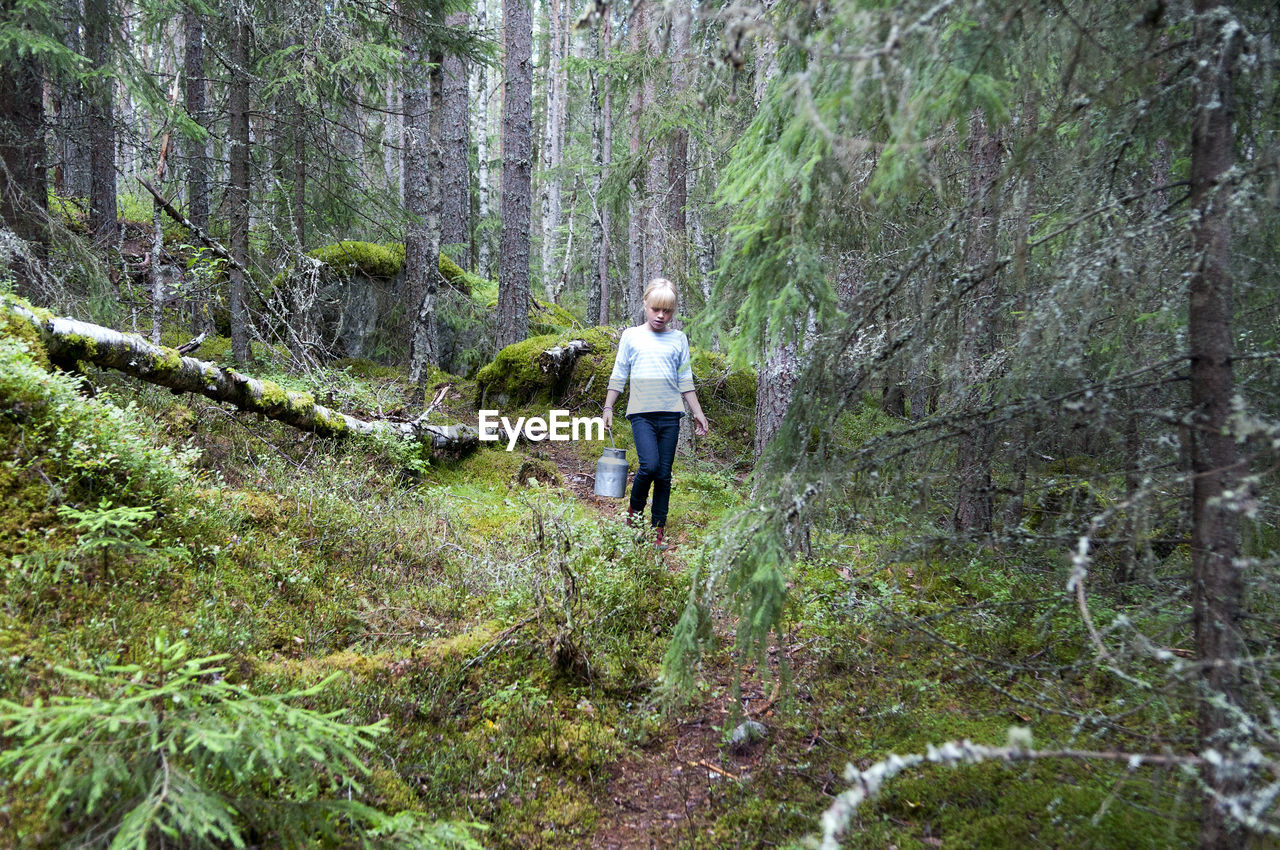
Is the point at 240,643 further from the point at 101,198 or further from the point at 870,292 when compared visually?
the point at 101,198

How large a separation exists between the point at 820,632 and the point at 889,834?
1739 millimetres

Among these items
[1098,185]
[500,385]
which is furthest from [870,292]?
[500,385]

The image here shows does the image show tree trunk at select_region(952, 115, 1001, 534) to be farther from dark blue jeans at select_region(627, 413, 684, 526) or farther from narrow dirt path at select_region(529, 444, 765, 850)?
dark blue jeans at select_region(627, 413, 684, 526)

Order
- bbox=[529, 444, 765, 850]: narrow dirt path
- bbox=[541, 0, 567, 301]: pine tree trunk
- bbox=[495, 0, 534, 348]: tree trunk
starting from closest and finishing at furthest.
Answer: bbox=[529, 444, 765, 850]: narrow dirt path
bbox=[495, 0, 534, 348]: tree trunk
bbox=[541, 0, 567, 301]: pine tree trunk

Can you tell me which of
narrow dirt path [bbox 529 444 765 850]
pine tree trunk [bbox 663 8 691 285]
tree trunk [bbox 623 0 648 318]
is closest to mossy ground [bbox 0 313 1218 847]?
narrow dirt path [bbox 529 444 765 850]

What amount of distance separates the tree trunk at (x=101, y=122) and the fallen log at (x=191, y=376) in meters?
3.61

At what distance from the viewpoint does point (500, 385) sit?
10.1 m

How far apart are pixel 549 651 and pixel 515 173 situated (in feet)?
28.6

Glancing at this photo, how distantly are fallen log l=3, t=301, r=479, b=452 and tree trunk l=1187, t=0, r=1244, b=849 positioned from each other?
6.09 m

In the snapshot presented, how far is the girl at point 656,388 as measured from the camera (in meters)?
5.71

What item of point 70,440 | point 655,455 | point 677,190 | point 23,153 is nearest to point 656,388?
point 655,455

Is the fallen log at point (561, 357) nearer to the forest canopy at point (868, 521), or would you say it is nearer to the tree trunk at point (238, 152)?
the tree trunk at point (238, 152)

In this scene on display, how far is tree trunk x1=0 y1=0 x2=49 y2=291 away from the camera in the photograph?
6.96 meters

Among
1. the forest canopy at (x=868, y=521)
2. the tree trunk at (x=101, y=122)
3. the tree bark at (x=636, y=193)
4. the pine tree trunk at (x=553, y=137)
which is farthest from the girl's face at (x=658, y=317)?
the pine tree trunk at (x=553, y=137)
